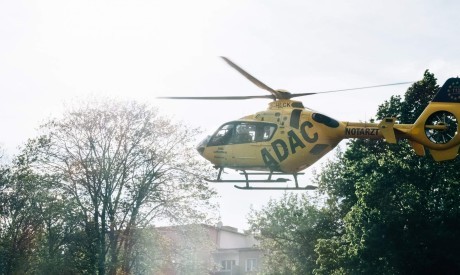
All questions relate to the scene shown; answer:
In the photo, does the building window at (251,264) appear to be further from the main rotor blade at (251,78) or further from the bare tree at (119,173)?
the main rotor blade at (251,78)

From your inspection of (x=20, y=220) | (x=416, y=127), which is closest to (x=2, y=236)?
(x=20, y=220)

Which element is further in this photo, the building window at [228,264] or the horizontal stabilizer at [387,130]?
the building window at [228,264]

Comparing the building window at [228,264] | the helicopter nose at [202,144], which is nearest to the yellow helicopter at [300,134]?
the helicopter nose at [202,144]

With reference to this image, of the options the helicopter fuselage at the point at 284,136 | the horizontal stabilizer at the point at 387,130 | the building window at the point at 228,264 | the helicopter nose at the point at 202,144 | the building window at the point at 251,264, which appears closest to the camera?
the horizontal stabilizer at the point at 387,130

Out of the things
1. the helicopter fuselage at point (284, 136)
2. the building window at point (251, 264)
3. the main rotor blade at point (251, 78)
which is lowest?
the building window at point (251, 264)

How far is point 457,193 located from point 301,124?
15287 millimetres

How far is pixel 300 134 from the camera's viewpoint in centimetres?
1883

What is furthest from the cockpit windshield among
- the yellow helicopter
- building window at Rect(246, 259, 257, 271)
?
building window at Rect(246, 259, 257, 271)

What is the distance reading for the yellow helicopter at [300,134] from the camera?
60.0 ft

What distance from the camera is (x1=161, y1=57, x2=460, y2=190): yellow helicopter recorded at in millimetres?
18297

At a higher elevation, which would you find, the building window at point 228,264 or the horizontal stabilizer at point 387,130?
the horizontal stabilizer at point 387,130

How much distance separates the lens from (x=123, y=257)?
1572 inches

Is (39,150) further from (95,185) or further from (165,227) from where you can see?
(165,227)

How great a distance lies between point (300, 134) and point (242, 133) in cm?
197
